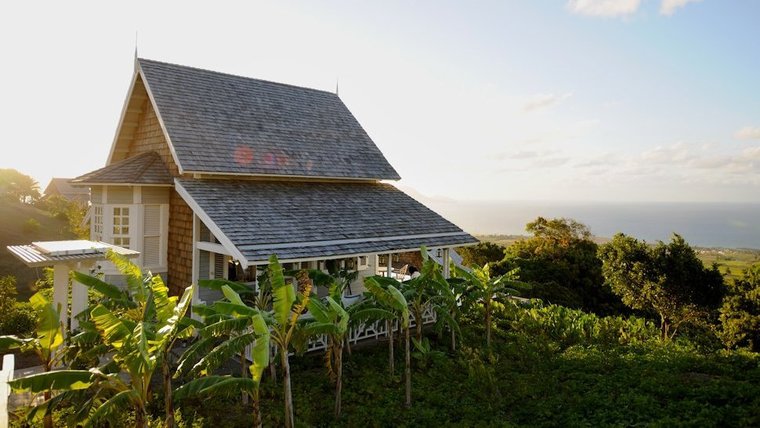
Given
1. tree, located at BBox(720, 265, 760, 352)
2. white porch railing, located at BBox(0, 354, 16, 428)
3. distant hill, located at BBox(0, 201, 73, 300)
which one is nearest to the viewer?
white porch railing, located at BBox(0, 354, 16, 428)

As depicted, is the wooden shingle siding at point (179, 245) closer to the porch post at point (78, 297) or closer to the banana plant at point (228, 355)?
the porch post at point (78, 297)

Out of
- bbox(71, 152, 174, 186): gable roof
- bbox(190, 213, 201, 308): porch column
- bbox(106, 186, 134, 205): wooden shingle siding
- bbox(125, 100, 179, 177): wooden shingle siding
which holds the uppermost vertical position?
bbox(125, 100, 179, 177): wooden shingle siding

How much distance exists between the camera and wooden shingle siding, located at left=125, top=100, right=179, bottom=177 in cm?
1621

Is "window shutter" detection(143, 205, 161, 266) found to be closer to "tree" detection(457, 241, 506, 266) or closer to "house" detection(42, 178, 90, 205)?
"tree" detection(457, 241, 506, 266)

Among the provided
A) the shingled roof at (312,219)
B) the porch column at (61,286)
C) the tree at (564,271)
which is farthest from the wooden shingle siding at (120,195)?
the tree at (564,271)

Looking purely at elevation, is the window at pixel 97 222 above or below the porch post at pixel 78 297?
above

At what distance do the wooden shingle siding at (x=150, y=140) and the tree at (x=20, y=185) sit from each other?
165 ft

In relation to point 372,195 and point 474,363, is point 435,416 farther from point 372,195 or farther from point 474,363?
point 372,195

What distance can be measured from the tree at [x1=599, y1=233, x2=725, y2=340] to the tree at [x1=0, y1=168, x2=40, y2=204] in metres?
64.5

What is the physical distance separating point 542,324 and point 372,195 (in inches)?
301

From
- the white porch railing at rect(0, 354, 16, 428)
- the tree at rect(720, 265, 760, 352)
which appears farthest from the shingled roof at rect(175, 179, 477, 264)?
the tree at rect(720, 265, 760, 352)

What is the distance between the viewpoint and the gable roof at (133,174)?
14797mm

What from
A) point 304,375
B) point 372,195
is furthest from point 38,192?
point 304,375

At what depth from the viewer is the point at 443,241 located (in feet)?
56.4
